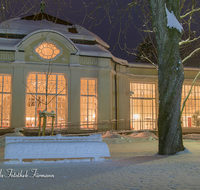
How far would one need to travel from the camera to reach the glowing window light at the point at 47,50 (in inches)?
664

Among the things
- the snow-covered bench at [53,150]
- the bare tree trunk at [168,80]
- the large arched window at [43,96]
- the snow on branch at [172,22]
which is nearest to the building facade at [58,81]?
the large arched window at [43,96]

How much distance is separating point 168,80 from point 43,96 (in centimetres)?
1150

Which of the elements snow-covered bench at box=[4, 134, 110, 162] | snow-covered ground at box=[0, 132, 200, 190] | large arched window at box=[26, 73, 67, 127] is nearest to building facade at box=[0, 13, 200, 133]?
large arched window at box=[26, 73, 67, 127]

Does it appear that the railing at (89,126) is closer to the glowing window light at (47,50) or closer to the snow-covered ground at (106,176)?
the glowing window light at (47,50)

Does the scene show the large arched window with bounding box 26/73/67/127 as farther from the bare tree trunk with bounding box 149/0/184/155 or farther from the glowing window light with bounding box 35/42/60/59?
the bare tree trunk with bounding box 149/0/184/155

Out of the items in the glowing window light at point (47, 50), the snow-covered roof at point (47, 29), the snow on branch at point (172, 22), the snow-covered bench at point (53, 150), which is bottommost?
the snow-covered bench at point (53, 150)

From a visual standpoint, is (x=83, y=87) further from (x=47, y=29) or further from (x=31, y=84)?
(x=47, y=29)

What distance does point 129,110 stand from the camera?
2061cm

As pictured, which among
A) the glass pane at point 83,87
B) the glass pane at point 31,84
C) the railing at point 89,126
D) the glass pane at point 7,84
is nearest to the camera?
the railing at point 89,126

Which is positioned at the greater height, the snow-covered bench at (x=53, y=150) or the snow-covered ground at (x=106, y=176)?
the snow-covered bench at (x=53, y=150)

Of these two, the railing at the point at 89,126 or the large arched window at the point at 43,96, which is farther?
the large arched window at the point at 43,96

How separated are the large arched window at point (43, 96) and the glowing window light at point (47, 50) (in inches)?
48.6

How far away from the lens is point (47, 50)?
17.0m

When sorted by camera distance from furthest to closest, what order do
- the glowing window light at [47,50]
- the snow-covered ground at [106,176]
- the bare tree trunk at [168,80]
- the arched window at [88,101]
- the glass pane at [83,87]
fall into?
1. the glass pane at [83,87]
2. the arched window at [88,101]
3. the glowing window light at [47,50]
4. the bare tree trunk at [168,80]
5. the snow-covered ground at [106,176]
